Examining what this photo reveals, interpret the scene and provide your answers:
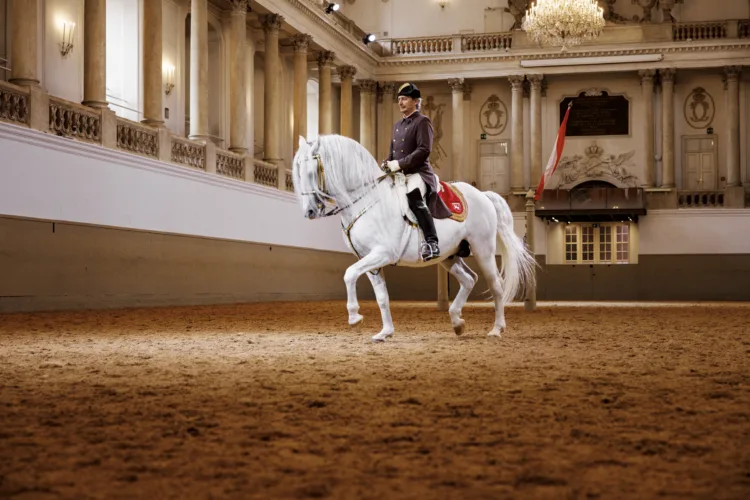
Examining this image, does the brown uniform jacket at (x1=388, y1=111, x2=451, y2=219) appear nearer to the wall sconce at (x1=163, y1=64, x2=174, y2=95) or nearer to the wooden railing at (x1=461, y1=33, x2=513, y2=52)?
the wall sconce at (x1=163, y1=64, x2=174, y2=95)

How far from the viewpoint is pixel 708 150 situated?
3494 centimetres

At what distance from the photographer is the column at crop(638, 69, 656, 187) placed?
1363 inches

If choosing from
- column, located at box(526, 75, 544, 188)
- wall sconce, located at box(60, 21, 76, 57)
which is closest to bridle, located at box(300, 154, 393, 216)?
wall sconce, located at box(60, 21, 76, 57)

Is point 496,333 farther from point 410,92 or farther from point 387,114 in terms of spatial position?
point 387,114

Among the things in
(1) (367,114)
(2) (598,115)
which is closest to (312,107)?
(1) (367,114)

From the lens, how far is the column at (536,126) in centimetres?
3538

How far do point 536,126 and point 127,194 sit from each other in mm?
21292

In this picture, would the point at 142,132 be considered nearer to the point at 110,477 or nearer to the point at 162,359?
the point at 162,359

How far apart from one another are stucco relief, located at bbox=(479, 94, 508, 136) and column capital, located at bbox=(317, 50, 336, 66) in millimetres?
8383

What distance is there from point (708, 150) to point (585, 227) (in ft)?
18.6

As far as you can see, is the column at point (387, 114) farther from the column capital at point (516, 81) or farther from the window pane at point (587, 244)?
the window pane at point (587, 244)

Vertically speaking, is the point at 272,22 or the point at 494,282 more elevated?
the point at 272,22

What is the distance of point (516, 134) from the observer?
35.9 m

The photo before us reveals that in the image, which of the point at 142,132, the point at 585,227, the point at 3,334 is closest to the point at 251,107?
the point at 142,132
